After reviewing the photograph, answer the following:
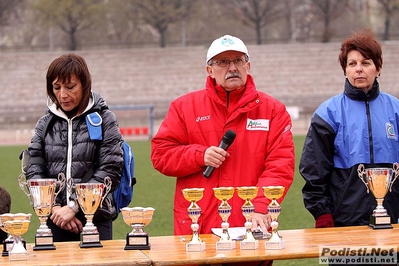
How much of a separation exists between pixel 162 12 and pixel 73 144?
55.3 meters

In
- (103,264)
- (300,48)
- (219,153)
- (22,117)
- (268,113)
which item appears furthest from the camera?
(300,48)

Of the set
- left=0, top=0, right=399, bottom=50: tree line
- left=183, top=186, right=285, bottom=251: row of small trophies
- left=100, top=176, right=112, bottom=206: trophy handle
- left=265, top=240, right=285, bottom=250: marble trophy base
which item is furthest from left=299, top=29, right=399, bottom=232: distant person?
left=0, top=0, right=399, bottom=50: tree line

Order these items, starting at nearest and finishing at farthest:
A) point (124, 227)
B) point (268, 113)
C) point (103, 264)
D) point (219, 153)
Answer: point (103, 264) → point (219, 153) → point (268, 113) → point (124, 227)

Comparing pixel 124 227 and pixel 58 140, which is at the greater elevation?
pixel 58 140

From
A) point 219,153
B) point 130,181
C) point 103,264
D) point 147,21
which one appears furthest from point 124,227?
point 147,21

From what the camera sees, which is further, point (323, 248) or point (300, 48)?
point (300, 48)

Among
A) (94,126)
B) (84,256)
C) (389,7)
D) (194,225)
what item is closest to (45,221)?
(84,256)

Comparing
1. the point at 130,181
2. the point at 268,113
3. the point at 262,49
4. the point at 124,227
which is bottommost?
the point at 124,227

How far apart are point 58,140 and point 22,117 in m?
40.4

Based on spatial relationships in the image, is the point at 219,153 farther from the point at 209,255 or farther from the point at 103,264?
the point at 103,264

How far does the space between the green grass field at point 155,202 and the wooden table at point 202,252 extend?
357 cm

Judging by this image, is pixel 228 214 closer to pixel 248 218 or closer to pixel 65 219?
pixel 248 218

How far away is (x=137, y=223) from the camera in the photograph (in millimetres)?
4234

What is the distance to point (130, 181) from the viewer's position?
5.33 metres
